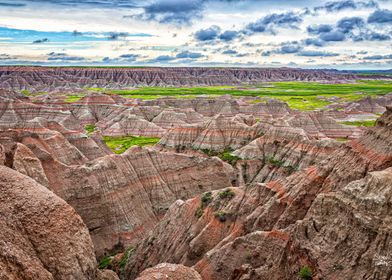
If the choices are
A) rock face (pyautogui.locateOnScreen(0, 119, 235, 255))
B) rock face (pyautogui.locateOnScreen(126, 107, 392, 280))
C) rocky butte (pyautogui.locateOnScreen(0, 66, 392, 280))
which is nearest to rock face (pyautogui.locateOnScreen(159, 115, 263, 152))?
rocky butte (pyautogui.locateOnScreen(0, 66, 392, 280))

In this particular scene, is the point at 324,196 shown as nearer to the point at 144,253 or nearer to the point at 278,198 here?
the point at 278,198

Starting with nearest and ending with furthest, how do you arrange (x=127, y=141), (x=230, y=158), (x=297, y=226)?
(x=297, y=226) < (x=230, y=158) < (x=127, y=141)

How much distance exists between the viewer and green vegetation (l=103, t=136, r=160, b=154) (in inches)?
4070

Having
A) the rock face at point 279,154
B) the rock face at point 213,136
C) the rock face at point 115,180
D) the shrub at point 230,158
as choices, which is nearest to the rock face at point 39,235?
the rock face at point 115,180

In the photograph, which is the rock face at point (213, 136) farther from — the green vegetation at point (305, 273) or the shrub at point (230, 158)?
the green vegetation at point (305, 273)

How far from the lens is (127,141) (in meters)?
112

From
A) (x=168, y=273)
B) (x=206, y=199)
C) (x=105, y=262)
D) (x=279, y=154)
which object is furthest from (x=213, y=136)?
(x=168, y=273)

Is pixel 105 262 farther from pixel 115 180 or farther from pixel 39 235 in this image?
pixel 39 235

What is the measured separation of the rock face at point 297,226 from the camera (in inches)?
759

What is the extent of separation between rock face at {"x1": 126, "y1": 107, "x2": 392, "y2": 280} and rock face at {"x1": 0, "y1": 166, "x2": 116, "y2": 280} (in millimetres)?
8373

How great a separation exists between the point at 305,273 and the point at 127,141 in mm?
94175

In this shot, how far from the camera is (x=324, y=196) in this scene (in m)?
22.7

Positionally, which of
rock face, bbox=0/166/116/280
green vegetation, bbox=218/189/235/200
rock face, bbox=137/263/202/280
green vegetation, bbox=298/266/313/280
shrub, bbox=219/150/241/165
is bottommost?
shrub, bbox=219/150/241/165

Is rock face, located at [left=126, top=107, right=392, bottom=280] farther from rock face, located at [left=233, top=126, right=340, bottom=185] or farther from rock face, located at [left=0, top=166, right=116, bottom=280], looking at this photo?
rock face, located at [left=233, top=126, right=340, bottom=185]
